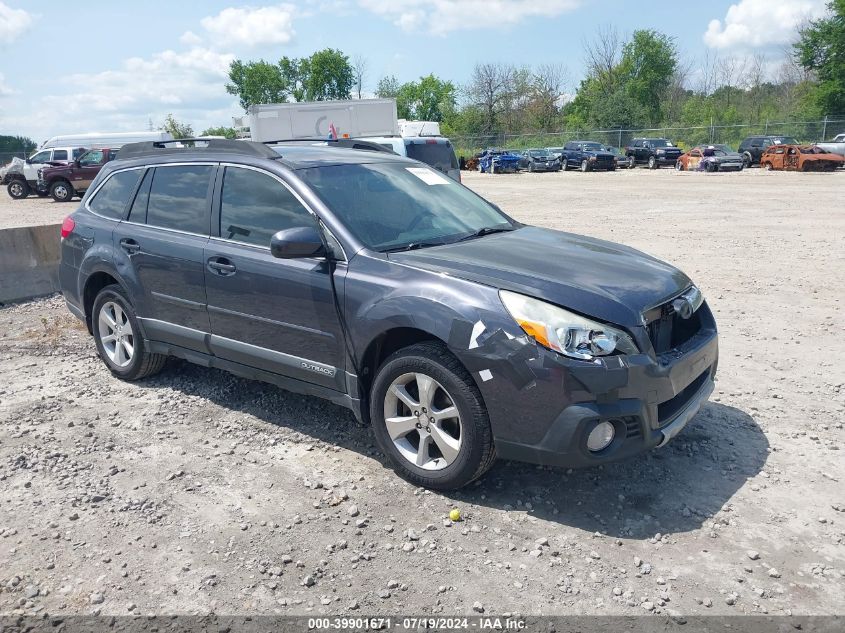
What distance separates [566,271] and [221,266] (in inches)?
87.4

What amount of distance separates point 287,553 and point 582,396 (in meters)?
1.57

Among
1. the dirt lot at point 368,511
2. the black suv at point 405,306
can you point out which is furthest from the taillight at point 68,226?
the dirt lot at point 368,511

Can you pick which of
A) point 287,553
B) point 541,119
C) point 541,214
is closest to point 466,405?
point 287,553

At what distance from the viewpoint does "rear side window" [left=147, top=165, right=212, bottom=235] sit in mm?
4879

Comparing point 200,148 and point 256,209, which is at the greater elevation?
point 200,148

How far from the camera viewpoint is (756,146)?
37.2m

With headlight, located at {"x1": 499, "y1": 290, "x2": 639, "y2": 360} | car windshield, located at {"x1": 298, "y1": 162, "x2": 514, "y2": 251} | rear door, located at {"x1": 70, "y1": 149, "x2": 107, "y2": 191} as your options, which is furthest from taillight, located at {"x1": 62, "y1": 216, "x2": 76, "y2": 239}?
rear door, located at {"x1": 70, "y1": 149, "x2": 107, "y2": 191}

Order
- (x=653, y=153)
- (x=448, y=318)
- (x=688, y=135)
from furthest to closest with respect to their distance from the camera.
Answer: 1. (x=688, y=135)
2. (x=653, y=153)
3. (x=448, y=318)

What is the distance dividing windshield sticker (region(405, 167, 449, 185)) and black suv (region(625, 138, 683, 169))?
3763 centimetres

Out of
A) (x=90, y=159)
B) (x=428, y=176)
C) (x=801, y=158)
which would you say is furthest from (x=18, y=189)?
(x=801, y=158)

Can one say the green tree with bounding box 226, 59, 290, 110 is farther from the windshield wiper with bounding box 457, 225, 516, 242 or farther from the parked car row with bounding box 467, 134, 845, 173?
the windshield wiper with bounding box 457, 225, 516, 242

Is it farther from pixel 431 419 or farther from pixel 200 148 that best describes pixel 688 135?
pixel 431 419

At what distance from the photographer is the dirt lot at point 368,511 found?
303cm

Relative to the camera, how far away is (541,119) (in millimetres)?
72250
